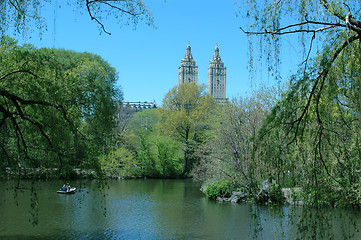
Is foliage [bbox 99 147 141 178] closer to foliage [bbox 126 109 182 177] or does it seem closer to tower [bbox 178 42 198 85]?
foliage [bbox 126 109 182 177]

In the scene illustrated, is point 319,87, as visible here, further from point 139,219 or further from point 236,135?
point 236,135

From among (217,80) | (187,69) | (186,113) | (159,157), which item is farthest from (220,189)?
(187,69)

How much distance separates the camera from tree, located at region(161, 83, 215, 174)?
29625 mm

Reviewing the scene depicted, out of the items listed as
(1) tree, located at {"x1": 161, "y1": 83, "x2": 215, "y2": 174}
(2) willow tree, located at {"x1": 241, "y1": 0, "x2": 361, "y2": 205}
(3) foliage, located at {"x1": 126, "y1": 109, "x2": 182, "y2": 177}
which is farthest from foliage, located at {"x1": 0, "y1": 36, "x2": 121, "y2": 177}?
(3) foliage, located at {"x1": 126, "y1": 109, "x2": 182, "y2": 177}

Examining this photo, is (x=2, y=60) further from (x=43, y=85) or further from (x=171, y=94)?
(x=171, y=94)

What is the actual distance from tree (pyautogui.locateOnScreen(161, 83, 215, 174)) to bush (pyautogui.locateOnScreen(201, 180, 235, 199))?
10.9m

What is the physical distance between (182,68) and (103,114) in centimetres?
8340

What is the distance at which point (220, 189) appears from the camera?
17.3 metres

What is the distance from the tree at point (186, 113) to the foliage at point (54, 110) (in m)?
22.3

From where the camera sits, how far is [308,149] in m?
4.36

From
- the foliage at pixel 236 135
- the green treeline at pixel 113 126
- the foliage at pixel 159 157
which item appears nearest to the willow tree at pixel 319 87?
the green treeline at pixel 113 126

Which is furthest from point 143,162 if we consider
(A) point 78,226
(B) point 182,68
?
(B) point 182,68

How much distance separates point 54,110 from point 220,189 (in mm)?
12461

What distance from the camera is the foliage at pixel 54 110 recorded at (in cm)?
602
